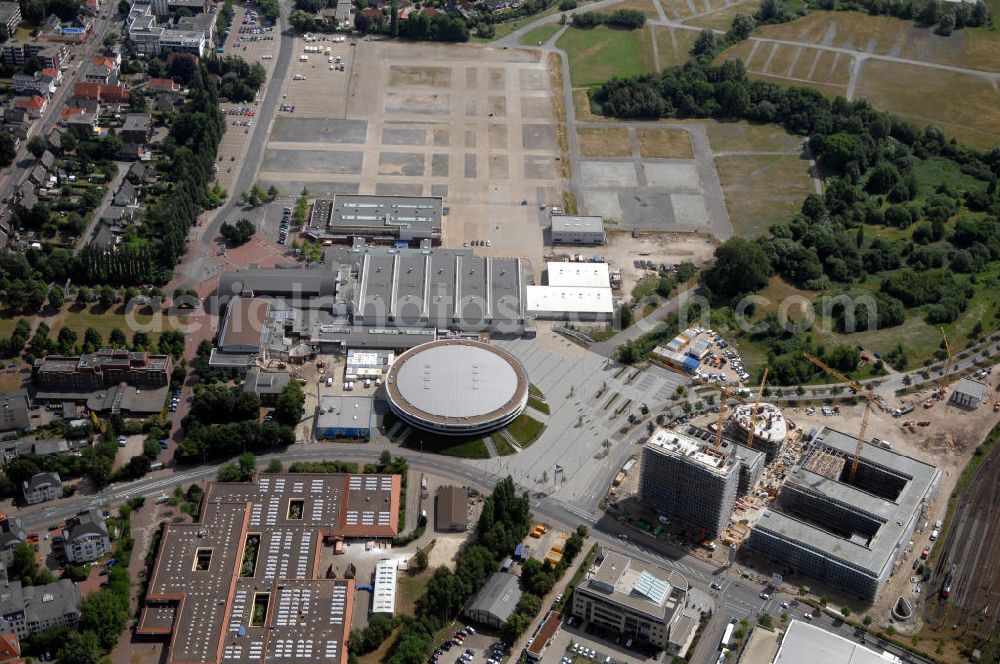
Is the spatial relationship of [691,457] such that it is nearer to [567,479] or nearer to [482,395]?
[567,479]

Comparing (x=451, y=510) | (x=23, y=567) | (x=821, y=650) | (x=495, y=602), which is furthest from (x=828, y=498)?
(x=23, y=567)

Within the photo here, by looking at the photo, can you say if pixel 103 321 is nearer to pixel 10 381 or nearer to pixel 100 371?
pixel 100 371

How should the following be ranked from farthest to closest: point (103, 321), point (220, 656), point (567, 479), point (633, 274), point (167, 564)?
point (633, 274) < point (103, 321) < point (567, 479) < point (167, 564) < point (220, 656)

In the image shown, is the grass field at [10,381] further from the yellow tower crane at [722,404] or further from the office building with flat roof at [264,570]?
the yellow tower crane at [722,404]

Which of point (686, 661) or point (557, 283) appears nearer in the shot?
point (686, 661)

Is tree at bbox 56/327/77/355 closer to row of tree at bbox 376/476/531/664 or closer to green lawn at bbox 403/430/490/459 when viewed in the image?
green lawn at bbox 403/430/490/459

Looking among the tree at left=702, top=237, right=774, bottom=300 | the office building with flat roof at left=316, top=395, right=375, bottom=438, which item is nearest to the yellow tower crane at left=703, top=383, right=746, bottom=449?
the tree at left=702, top=237, right=774, bottom=300

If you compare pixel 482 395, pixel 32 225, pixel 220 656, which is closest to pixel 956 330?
pixel 482 395
